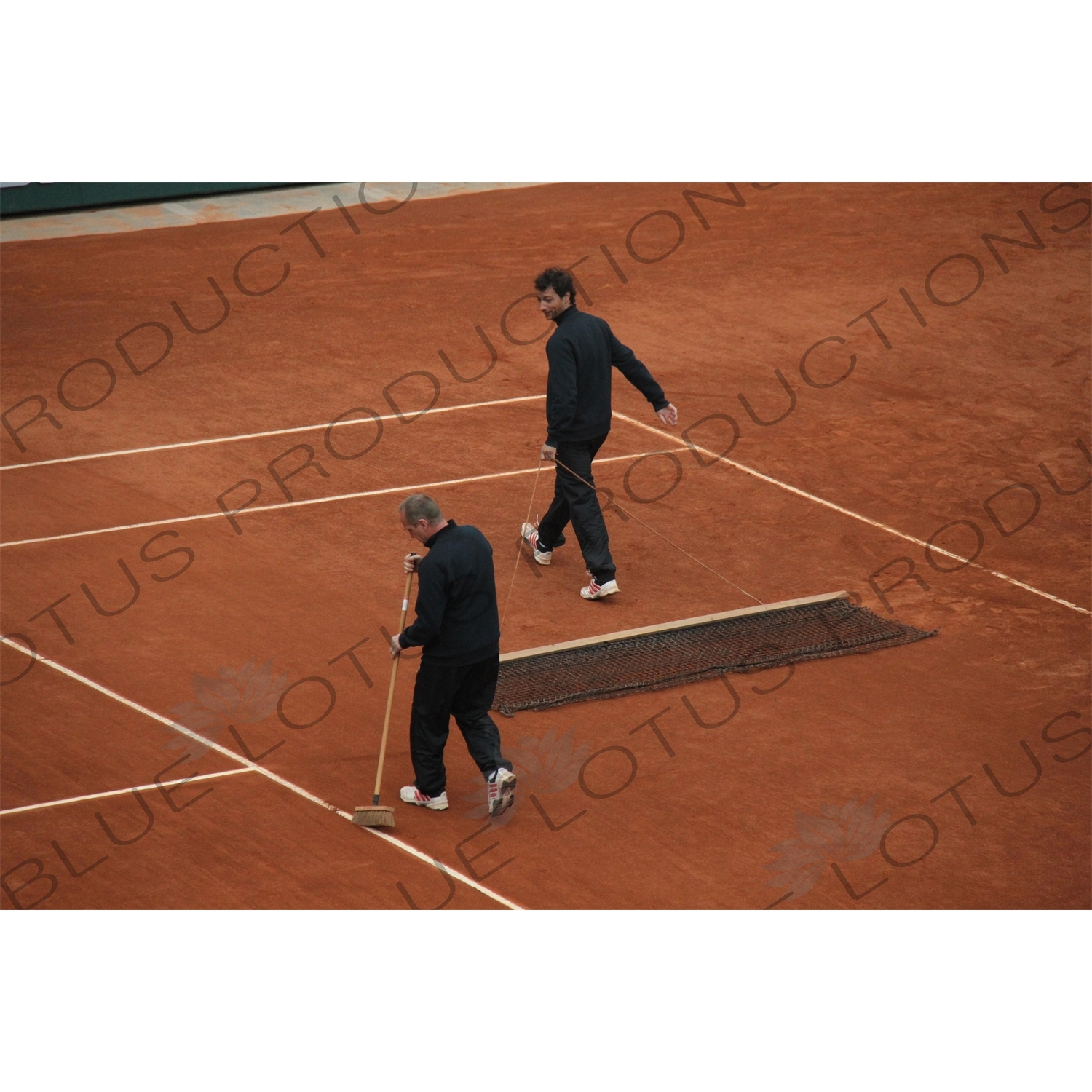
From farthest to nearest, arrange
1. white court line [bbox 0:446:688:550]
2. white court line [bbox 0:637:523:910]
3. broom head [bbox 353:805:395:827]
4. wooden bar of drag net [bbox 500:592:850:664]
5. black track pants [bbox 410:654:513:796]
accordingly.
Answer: white court line [bbox 0:446:688:550] < wooden bar of drag net [bbox 500:592:850:664] < black track pants [bbox 410:654:513:796] < broom head [bbox 353:805:395:827] < white court line [bbox 0:637:523:910]

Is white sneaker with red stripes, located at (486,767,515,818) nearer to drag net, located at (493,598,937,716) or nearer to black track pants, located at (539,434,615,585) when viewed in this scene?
drag net, located at (493,598,937,716)

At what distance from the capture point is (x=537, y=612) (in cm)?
1065

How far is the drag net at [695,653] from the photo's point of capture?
9.58 meters

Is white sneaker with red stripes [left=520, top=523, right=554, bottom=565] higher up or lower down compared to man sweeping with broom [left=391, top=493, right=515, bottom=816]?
higher up

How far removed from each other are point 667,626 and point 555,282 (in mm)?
2580

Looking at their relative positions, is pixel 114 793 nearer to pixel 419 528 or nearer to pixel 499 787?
pixel 499 787

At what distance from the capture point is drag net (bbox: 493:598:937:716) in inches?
377

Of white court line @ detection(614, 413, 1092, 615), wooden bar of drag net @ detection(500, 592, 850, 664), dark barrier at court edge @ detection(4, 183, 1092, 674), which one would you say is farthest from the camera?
Answer: dark barrier at court edge @ detection(4, 183, 1092, 674)

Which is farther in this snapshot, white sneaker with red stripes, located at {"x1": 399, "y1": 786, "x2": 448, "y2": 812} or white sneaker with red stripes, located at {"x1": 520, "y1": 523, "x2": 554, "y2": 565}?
white sneaker with red stripes, located at {"x1": 520, "y1": 523, "x2": 554, "y2": 565}

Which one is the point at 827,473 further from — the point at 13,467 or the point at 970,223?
the point at 970,223

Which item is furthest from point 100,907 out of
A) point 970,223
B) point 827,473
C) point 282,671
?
point 970,223

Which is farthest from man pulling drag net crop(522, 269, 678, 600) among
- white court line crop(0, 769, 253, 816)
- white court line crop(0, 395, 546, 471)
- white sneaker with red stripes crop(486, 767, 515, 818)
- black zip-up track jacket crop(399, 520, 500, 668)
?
white court line crop(0, 395, 546, 471)

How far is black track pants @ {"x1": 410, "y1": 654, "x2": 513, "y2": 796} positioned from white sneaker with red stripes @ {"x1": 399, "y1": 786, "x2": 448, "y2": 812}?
0.03 meters

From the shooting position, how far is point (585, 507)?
1073 cm
